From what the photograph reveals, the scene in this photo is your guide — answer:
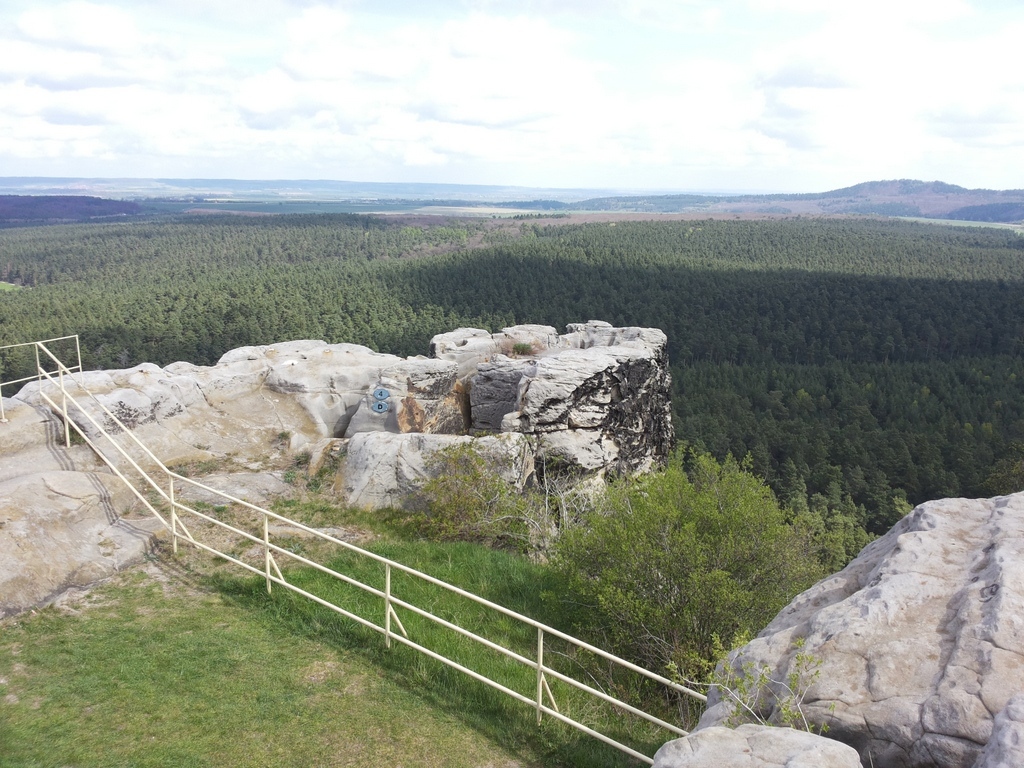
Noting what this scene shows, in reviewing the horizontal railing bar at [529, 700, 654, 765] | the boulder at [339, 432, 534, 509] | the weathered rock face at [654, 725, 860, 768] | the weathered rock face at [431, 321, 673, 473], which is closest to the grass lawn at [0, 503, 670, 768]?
the horizontal railing bar at [529, 700, 654, 765]

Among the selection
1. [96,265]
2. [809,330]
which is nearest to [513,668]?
[809,330]

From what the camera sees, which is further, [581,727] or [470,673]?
[470,673]

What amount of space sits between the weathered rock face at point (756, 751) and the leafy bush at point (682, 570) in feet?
13.3

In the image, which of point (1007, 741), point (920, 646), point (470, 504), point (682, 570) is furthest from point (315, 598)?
point (1007, 741)

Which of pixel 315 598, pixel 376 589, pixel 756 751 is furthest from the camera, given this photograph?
pixel 376 589

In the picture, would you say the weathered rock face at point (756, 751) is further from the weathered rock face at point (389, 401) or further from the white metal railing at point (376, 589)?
the weathered rock face at point (389, 401)

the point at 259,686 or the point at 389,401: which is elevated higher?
the point at 389,401

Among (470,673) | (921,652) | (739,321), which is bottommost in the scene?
(739,321)

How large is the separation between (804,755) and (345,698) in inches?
223

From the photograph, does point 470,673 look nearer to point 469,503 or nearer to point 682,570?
point 682,570

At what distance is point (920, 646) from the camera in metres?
5.88

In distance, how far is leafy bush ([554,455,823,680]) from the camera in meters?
10.4

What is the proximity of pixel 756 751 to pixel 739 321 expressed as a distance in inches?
4175

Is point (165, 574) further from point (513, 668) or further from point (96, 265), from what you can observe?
point (96, 265)
